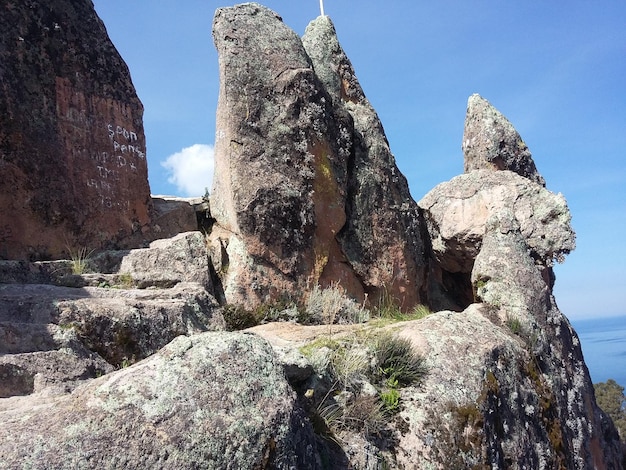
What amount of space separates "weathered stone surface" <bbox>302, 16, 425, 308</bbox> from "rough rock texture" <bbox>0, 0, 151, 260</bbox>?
Answer: 143 inches

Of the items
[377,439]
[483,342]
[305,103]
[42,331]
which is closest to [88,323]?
[42,331]

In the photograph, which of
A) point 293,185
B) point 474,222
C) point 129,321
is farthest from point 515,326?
point 129,321

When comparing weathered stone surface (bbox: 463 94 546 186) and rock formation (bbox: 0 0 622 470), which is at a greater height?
weathered stone surface (bbox: 463 94 546 186)

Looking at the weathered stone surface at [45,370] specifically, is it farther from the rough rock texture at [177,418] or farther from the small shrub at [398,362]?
the small shrub at [398,362]

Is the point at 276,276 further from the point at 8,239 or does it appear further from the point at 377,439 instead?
the point at 377,439

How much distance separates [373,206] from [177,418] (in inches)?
340

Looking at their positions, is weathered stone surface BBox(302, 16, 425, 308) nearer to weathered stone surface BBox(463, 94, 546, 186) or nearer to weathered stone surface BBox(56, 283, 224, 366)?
weathered stone surface BBox(463, 94, 546, 186)

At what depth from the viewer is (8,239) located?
877cm

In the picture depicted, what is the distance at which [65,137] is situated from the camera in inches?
379

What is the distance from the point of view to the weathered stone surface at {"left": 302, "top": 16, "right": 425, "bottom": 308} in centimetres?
1171

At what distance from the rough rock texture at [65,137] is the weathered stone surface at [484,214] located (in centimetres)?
570

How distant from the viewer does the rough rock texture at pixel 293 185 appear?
10320mm

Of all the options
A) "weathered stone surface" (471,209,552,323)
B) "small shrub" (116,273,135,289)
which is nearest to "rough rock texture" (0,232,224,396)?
"small shrub" (116,273,135,289)

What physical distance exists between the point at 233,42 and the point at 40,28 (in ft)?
9.97
